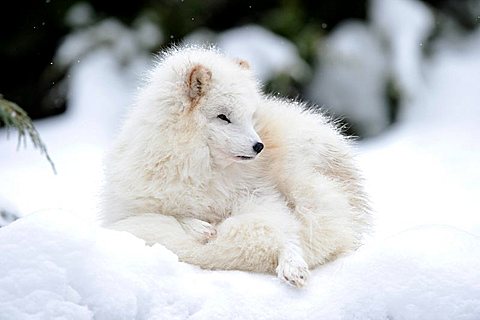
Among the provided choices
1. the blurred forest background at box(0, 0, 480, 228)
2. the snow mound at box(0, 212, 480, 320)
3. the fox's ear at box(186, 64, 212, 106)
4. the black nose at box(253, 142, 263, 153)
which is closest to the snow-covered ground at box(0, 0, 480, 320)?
the snow mound at box(0, 212, 480, 320)

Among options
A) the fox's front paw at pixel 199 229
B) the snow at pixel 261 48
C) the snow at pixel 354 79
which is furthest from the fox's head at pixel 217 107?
the snow at pixel 354 79

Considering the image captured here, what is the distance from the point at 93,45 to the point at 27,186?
218 centimetres

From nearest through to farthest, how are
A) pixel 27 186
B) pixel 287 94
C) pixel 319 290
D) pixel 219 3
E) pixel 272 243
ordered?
pixel 319 290 < pixel 272 243 < pixel 27 186 < pixel 287 94 < pixel 219 3

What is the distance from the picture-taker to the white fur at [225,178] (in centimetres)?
267

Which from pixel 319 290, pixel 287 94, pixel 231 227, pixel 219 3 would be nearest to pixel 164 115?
pixel 231 227

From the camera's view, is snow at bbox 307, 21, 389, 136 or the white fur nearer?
the white fur

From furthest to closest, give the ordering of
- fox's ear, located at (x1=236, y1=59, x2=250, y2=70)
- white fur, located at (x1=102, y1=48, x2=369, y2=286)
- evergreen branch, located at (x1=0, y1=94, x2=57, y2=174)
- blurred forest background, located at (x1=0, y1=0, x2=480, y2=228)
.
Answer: blurred forest background, located at (x1=0, y1=0, x2=480, y2=228), fox's ear, located at (x1=236, y1=59, x2=250, y2=70), white fur, located at (x1=102, y1=48, x2=369, y2=286), evergreen branch, located at (x1=0, y1=94, x2=57, y2=174)

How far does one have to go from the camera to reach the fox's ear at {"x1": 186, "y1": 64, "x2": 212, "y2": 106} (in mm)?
2873

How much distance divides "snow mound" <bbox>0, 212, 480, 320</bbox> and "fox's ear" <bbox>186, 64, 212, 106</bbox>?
2.04ft

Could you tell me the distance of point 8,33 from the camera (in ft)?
26.6

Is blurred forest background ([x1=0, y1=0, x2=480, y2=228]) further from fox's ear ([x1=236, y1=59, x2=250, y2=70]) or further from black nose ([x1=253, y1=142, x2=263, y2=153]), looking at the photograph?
black nose ([x1=253, y1=142, x2=263, y2=153])

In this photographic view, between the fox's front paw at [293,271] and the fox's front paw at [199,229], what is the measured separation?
222 mm

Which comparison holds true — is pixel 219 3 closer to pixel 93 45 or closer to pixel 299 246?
pixel 93 45

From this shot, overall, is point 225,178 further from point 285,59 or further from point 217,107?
point 285,59
